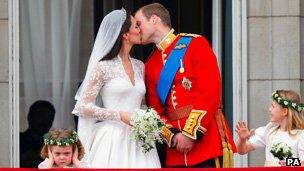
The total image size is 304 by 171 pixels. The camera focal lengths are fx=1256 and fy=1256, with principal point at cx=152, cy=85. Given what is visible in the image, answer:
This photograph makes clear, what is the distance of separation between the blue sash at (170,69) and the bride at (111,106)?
17 cm

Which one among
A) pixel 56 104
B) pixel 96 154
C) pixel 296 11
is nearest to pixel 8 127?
pixel 56 104

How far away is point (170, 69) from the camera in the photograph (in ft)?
35.4

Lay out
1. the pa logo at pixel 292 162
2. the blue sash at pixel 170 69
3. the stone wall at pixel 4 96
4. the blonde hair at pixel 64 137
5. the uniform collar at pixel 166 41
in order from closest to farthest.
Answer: the pa logo at pixel 292 162 < the blonde hair at pixel 64 137 < the blue sash at pixel 170 69 < the uniform collar at pixel 166 41 < the stone wall at pixel 4 96

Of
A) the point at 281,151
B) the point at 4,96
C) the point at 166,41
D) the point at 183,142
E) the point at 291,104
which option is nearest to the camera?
the point at 281,151

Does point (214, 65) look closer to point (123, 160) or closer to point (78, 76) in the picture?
point (123, 160)

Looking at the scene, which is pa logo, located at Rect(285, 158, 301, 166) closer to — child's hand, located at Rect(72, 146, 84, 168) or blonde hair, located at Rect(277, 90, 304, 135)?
blonde hair, located at Rect(277, 90, 304, 135)

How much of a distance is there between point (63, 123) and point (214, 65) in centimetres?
254

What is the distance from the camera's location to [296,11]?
41.1 ft

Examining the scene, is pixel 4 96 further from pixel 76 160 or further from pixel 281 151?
pixel 281 151

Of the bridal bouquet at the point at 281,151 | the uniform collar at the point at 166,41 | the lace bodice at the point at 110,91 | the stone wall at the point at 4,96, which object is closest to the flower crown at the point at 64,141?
the lace bodice at the point at 110,91

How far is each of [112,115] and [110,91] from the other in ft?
0.73

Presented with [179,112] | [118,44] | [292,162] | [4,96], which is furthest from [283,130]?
[4,96]

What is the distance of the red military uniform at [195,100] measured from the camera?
10.6 meters

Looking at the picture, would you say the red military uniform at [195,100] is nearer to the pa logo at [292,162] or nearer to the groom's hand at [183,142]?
the groom's hand at [183,142]
